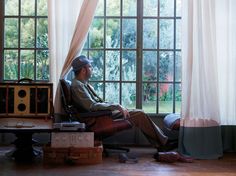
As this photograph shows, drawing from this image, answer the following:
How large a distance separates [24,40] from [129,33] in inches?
55.9

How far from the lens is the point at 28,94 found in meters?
5.26

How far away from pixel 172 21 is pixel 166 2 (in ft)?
0.88

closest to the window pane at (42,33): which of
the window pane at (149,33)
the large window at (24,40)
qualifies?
the large window at (24,40)

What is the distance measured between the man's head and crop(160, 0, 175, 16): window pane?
4.42 feet

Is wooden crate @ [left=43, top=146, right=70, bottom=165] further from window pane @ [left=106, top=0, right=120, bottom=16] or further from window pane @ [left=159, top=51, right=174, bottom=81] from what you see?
window pane @ [left=106, top=0, right=120, bottom=16]

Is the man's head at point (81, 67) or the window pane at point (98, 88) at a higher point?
the man's head at point (81, 67)

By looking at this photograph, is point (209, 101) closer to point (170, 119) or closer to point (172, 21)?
point (170, 119)

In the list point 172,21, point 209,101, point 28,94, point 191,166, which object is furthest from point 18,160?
point 172,21

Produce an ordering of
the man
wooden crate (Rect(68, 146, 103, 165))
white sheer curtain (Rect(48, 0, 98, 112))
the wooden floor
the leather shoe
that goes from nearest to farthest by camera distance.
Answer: the wooden floor
wooden crate (Rect(68, 146, 103, 165))
the leather shoe
the man
white sheer curtain (Rect(48, 0, 98, 112))

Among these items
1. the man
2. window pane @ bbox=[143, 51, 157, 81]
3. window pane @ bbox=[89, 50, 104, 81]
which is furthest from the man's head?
window pane @ bbox=[143, 51, 157, 81]

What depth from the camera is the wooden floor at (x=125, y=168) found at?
4398 millimetres

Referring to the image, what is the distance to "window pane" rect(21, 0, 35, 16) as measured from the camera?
238 inches

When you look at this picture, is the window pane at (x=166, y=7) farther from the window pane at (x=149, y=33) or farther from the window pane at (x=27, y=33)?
the window pane at (x=27, y=33)

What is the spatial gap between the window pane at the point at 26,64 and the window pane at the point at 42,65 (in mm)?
83
